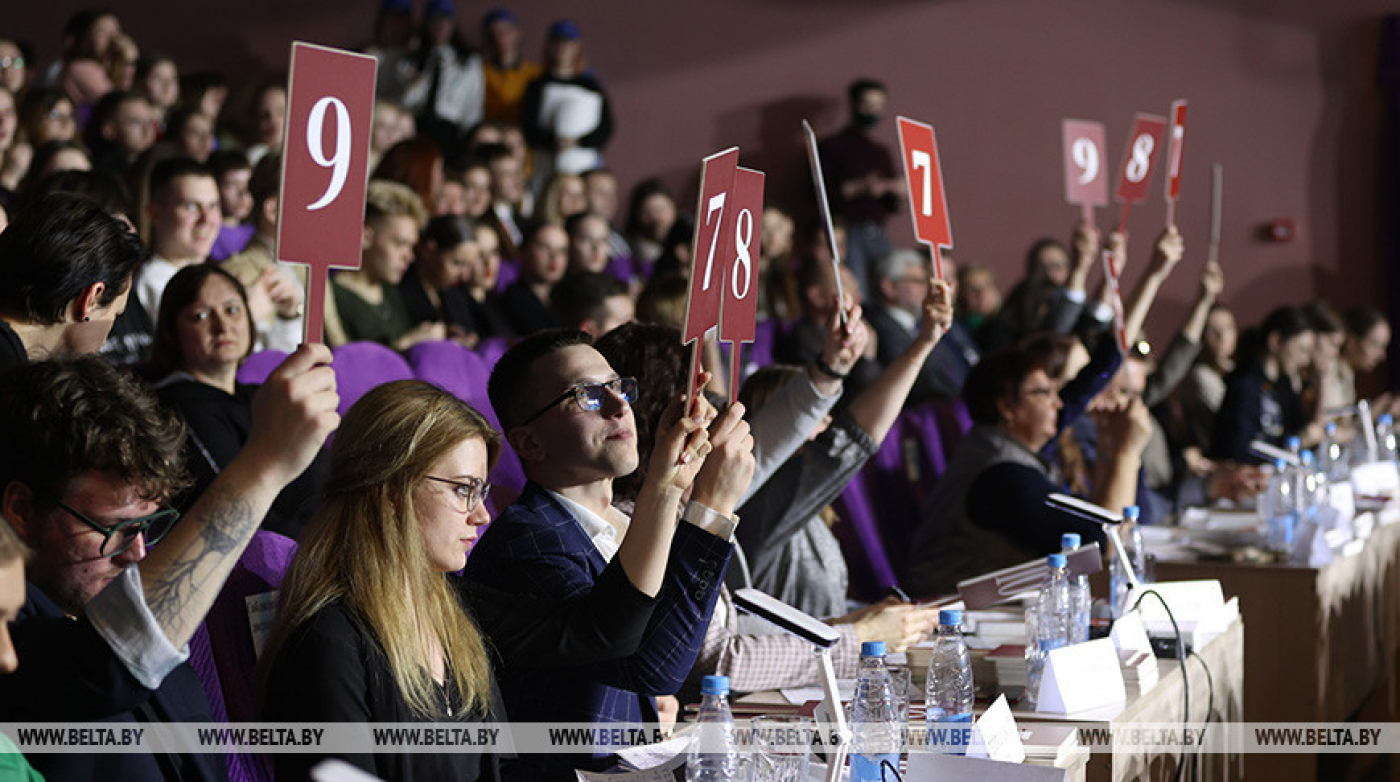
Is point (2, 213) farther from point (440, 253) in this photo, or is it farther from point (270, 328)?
point (440, 253)

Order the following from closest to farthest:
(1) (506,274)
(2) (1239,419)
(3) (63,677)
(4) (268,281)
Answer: (3) (63,677), (4) (268,281), (1) (506,274), (2) (1239,419)

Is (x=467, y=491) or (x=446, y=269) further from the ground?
(x=446, y=269)

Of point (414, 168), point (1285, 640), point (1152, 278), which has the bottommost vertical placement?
point (1285, 640)

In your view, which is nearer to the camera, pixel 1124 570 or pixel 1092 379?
pixel 1124 570

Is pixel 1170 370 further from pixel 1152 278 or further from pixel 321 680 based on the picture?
pixel 321 680

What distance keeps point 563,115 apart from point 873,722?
5.92 metres

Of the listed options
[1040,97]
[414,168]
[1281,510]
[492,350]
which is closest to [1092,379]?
[1281,510]

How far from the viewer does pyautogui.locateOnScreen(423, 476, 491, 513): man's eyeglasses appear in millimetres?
1868

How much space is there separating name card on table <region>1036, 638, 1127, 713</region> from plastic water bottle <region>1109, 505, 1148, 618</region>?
42 centimetres

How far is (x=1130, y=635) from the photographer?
2613 millimetres

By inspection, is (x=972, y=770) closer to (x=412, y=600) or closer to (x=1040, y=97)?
(x=412, y=600)

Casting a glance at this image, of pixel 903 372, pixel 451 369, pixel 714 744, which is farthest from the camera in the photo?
pixel 451 369

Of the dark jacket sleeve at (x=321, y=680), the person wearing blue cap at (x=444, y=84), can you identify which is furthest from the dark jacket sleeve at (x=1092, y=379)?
the person wearing blue cap at (x=444, y=84)

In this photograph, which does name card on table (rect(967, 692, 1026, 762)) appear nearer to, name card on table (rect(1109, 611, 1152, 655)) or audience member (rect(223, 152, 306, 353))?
name card on table (rect(1109, 611, 1152, 655))
